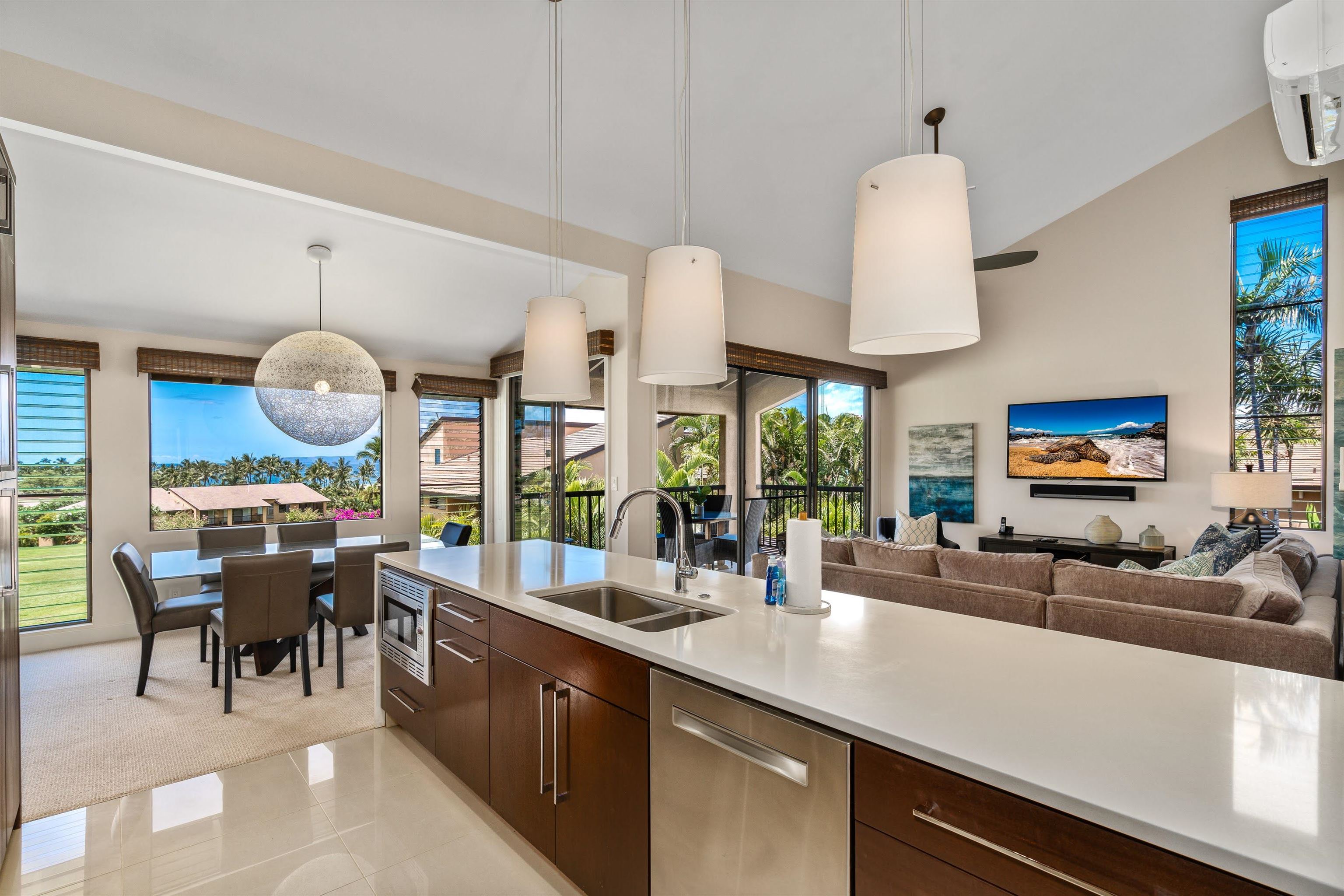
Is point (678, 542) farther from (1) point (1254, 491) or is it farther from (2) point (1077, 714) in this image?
(1) point (1254, 491)

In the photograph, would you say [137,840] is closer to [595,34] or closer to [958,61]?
[595,34]

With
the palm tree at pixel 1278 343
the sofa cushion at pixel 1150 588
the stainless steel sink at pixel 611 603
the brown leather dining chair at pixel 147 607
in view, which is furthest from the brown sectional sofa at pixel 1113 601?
the brown leather dining chair at pixel 147 607

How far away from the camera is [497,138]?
3.51 metres

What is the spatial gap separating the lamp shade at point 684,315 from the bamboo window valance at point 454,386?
4.36 metres

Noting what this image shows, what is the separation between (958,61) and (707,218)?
181cm

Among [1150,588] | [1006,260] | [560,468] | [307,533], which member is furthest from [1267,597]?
[307,533]

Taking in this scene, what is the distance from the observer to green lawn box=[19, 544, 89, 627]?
4359 millimetres

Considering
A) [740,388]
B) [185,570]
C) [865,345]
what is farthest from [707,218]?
[185,570]

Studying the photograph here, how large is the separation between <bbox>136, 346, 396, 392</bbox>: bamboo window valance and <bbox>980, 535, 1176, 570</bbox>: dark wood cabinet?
5.91 meters

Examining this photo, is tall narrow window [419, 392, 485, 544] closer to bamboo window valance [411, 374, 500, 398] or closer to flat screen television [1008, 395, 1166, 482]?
bamboo window valance [411, 374, 500, 398]

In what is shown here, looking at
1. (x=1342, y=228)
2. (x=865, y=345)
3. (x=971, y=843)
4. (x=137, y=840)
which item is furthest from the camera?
(x=1342, y=228)

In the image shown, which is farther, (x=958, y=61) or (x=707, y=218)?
(x=707, y=218)

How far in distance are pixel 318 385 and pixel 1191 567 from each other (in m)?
4.97

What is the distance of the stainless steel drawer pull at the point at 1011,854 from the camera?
845 mm
